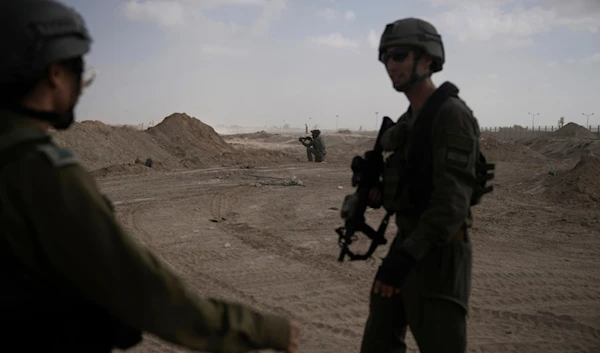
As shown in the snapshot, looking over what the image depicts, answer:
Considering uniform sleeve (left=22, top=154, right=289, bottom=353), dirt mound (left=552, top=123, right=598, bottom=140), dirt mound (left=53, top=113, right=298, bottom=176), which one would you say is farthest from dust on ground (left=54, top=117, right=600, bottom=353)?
dirt mound (left=552, top=123, right=598, bottom=140)

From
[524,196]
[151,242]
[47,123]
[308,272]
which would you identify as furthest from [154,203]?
[47,123]

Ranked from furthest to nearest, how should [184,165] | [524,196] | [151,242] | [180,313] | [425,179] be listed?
[184,165] < [524,196] < [151,242] < [425,179] < [180,313]

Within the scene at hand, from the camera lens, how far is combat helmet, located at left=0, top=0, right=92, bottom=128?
1313mm

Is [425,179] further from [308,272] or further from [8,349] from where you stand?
[308,272]

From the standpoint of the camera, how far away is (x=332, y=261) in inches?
275

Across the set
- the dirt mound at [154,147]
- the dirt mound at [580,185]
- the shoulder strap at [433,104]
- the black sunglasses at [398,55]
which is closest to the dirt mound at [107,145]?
the dirt mound at [154,147]

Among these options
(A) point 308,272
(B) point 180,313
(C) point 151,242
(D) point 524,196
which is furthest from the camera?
(D) point 524,196

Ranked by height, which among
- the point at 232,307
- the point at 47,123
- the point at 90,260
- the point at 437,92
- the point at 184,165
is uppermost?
the point at 437,92

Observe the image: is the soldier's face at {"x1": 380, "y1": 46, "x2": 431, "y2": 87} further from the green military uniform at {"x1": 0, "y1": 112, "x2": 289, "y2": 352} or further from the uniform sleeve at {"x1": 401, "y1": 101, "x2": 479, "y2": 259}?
the green military uniform at {"x1": 0, "y1": 112, "x2": 289, "y2": 352}

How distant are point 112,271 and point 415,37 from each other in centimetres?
203

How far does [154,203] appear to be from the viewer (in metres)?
11.5

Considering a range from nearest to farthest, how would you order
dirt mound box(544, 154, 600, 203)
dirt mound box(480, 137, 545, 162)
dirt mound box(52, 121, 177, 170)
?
dirt mound box(544, 154, 600, 203) → dirt mound box(52, 121, 177, 170) → dirt mound box(480, 137, 545, 162)

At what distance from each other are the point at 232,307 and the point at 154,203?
10.5 m

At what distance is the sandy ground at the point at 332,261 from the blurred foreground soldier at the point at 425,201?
6.28 ft
